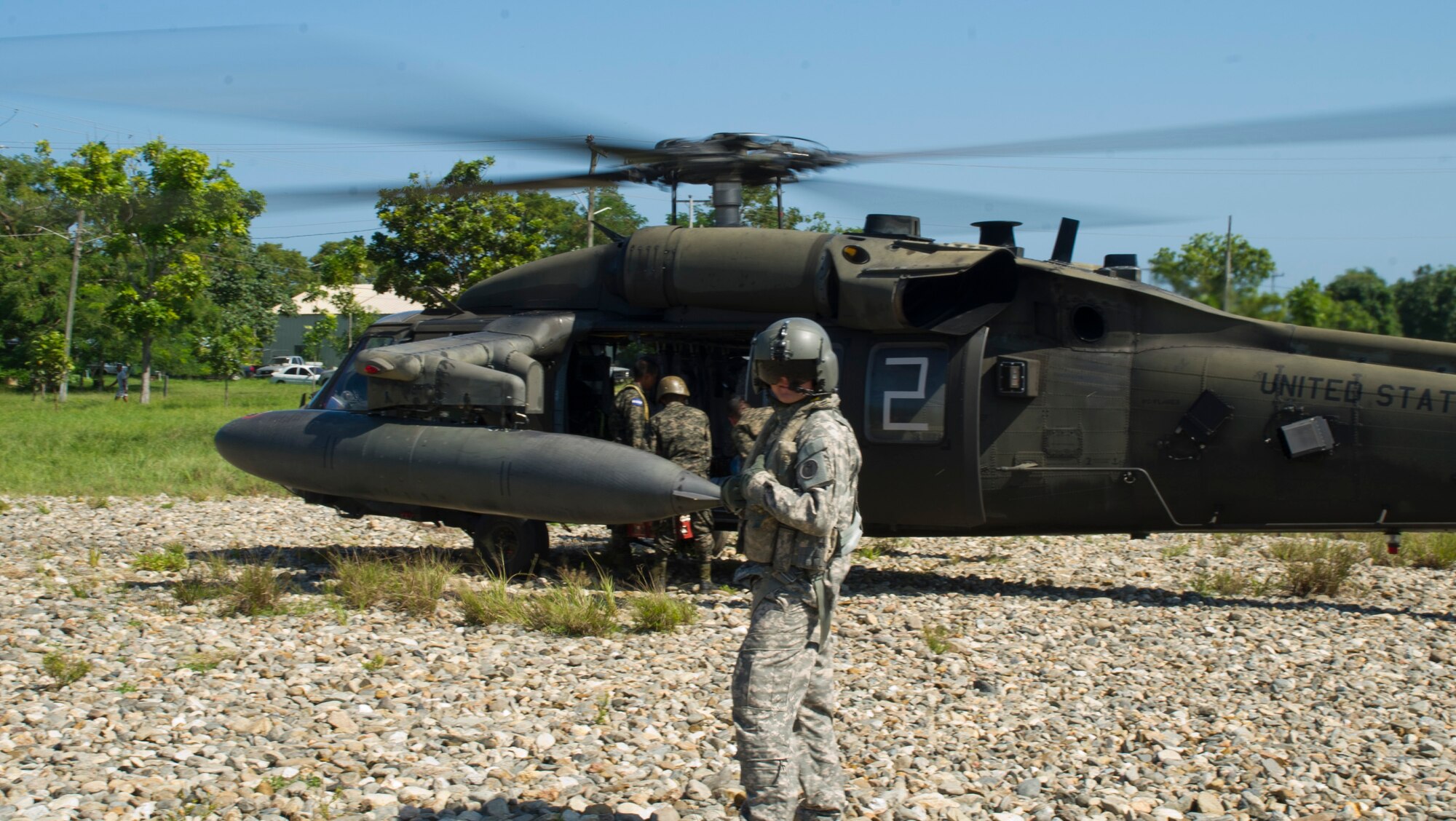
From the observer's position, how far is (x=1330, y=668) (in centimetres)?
688

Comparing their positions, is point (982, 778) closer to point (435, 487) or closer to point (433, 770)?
point (433, 770)

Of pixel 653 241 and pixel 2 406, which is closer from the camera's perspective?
pixel 653 241

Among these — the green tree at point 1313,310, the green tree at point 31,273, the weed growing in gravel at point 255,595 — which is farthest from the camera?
the green tree at point 31,273

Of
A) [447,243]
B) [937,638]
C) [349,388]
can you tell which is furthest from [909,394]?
[447,243]

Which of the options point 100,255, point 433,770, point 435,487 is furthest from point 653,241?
point 100,255

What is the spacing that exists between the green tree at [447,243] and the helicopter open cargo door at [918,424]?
13262mm

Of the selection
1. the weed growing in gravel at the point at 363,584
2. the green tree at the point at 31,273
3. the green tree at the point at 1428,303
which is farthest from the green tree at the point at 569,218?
the green tree at the point at 1428,303

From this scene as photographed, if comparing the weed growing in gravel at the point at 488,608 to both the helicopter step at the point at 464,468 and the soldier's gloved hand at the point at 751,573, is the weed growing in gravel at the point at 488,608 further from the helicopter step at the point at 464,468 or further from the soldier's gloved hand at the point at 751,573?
the soldier's gloved hand at the point at 751,573

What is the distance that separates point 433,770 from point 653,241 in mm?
5222

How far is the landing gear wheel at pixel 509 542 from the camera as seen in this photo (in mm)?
9492

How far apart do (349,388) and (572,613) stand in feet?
12.1

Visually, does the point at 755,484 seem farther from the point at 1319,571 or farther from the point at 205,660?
the point at 1319,571

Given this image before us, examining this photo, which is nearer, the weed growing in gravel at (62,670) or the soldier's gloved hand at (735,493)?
the soldier's gloved hand at (735,493)

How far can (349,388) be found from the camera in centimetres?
1005
